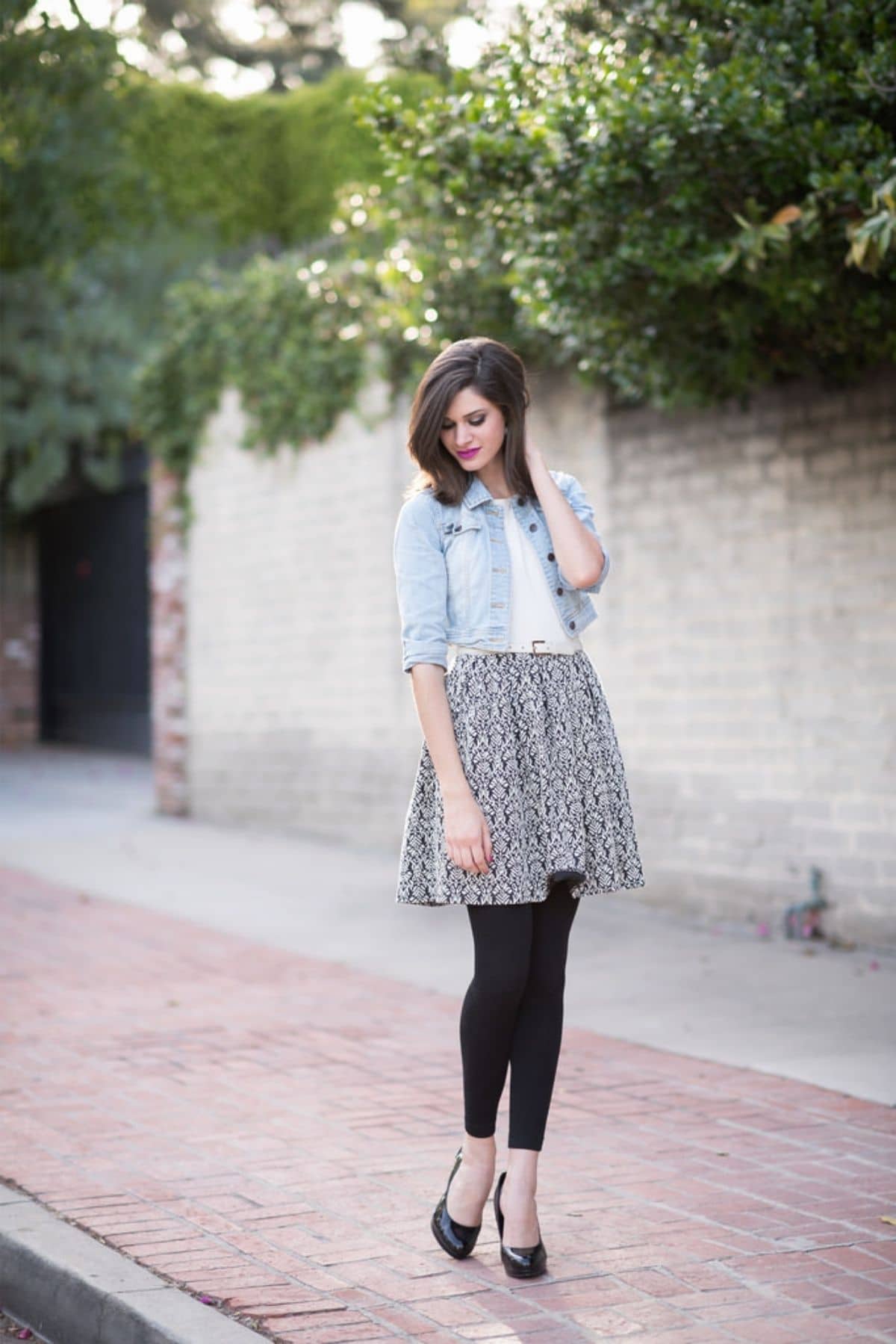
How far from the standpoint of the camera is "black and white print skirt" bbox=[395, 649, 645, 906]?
12.1 feet

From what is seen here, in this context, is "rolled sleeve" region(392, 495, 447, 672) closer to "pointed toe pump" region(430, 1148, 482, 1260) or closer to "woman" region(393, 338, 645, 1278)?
"woman" region(393, 338, 645, 1278)

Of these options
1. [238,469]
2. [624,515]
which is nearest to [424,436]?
[624,515]

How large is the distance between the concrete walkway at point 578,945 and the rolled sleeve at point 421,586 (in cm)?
235

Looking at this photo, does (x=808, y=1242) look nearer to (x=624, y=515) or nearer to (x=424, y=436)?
(x=424, y=436)

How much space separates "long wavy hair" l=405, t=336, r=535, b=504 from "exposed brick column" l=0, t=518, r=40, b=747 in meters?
18.4

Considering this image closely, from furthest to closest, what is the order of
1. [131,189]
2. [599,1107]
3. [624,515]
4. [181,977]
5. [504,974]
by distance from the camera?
[131,189]
[624,515]
[181,977]
[599,1107]
[504,974]

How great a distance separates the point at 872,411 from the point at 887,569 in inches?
27.8

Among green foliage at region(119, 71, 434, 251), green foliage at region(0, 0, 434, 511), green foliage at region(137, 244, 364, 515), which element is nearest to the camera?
green foliage at region(137, 244, 364, 515)

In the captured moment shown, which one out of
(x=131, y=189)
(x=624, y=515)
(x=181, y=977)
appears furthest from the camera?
(x=131, y=189)

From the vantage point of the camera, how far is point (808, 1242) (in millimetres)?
3893

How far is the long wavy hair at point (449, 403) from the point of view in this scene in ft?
12.6

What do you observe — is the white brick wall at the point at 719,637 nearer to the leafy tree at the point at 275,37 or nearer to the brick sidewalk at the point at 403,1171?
the brick sidewalk at the point at 403,1171

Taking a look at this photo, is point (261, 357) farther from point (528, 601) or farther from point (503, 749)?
point (503, 749)

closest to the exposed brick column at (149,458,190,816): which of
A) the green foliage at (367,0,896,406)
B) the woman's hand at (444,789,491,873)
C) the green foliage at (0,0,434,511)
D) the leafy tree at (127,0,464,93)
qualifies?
the green foliage at (0,0,434,511)
